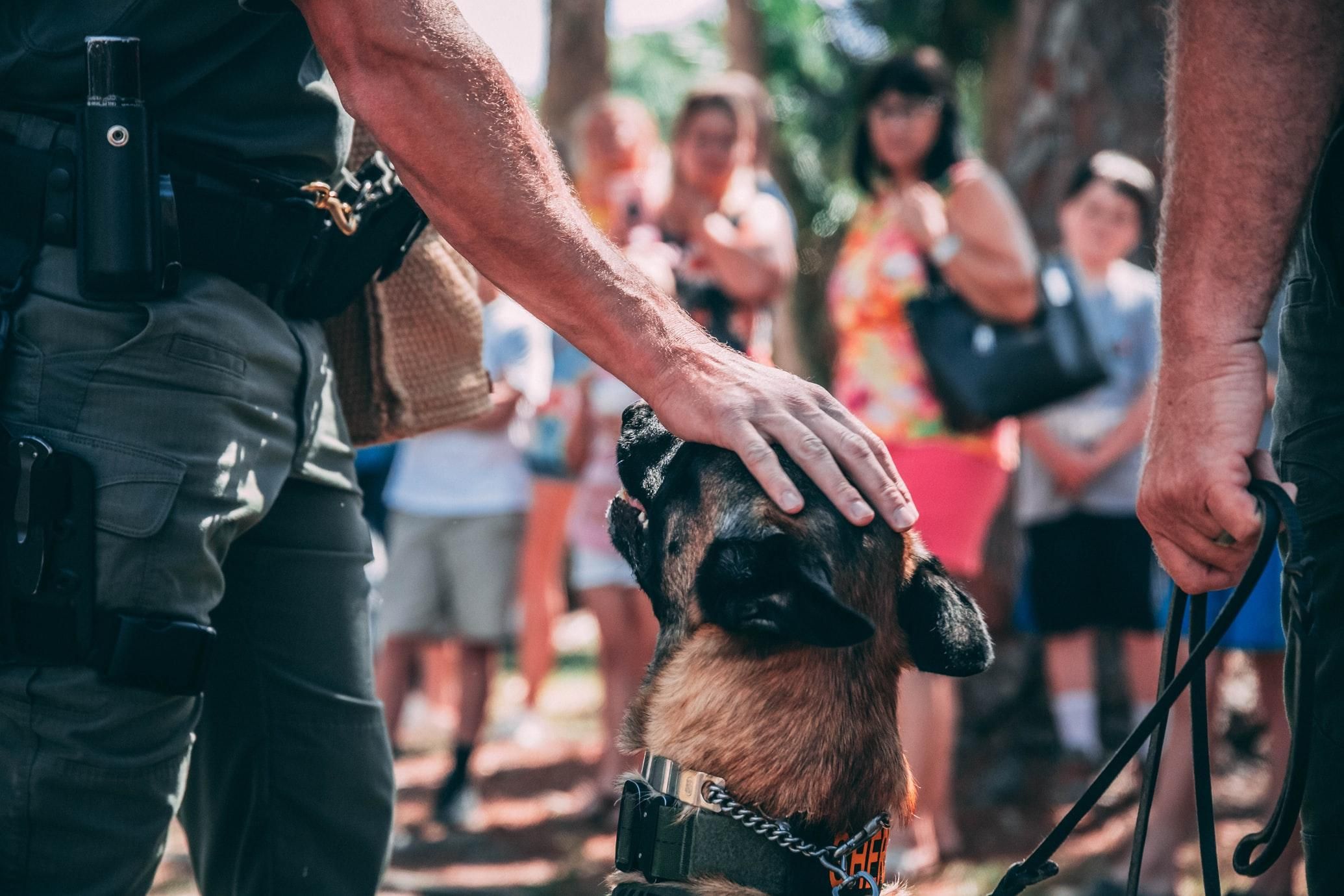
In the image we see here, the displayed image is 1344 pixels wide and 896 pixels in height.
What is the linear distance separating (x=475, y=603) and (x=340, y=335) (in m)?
3.76

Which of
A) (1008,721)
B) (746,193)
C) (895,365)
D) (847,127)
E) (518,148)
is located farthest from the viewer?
(847,127)

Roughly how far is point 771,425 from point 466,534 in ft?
14.8

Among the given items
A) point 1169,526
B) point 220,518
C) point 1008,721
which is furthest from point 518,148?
point 1008,721

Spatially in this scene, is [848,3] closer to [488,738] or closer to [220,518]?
[488,738]

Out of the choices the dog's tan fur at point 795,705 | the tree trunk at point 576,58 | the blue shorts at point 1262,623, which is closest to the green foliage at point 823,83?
the tree trunk at point 576,58

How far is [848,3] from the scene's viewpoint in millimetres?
13086

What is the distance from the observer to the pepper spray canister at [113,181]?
1945 millimetres

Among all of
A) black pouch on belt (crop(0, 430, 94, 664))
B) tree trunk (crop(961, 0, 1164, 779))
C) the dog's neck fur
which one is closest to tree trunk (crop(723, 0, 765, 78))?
tree trunk (crop(961, 0, 1164, 779))

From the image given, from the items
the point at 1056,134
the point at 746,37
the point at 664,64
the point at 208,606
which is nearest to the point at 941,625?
the point at 208,606

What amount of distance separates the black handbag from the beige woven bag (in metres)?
2.76

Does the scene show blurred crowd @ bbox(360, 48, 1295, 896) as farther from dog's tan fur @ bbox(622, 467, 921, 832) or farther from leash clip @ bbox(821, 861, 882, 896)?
leash clip @ bbox(821, 861, 882, 896)

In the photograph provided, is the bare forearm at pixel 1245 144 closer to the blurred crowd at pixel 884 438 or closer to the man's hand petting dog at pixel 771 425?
the man's hand petting dog at pixel 771 425

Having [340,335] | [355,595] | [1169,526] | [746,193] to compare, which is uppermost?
[746,193]

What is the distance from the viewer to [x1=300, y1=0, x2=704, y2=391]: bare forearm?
1914 millimetres
